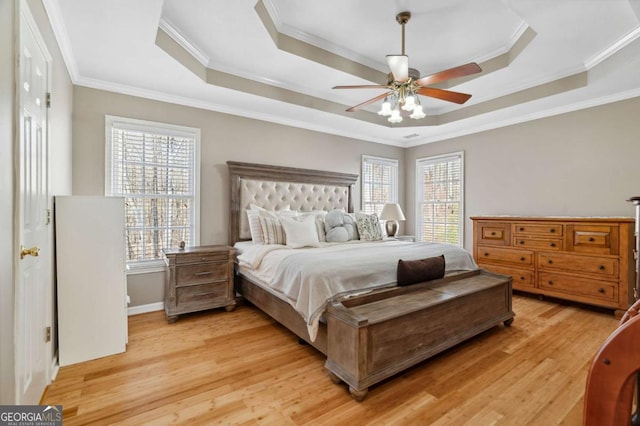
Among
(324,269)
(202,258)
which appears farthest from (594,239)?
(202,258)

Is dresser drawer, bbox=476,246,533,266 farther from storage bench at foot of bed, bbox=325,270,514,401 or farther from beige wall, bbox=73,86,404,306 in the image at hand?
beige wall, bbox=73,86,404,306

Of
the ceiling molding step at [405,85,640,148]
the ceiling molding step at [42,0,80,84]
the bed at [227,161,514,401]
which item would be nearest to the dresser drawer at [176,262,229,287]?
the bed at [227,161,514,401]

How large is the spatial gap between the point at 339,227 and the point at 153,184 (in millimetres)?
2317

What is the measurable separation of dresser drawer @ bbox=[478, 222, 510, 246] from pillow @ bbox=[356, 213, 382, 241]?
1576mm

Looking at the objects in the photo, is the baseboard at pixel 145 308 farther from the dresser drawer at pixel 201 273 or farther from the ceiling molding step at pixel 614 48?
the ceiling molding step at pixel 614 48

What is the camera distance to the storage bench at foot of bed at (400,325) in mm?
1910

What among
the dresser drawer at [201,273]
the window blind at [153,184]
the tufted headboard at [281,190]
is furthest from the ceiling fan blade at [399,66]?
the dresser drawer at [201,273]

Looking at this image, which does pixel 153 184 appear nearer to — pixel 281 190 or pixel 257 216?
pixel 257 216

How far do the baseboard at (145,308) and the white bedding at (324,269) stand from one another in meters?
1.17

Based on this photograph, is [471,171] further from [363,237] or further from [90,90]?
[90,90]

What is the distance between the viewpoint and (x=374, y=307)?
222cm

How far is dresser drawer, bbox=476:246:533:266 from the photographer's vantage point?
397 cm

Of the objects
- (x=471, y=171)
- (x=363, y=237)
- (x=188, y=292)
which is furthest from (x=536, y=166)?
(x=188, y=292)

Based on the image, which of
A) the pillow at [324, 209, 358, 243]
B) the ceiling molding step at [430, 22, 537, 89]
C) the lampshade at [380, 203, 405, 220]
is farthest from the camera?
the lampshade at [380, 203, 405, 220]
